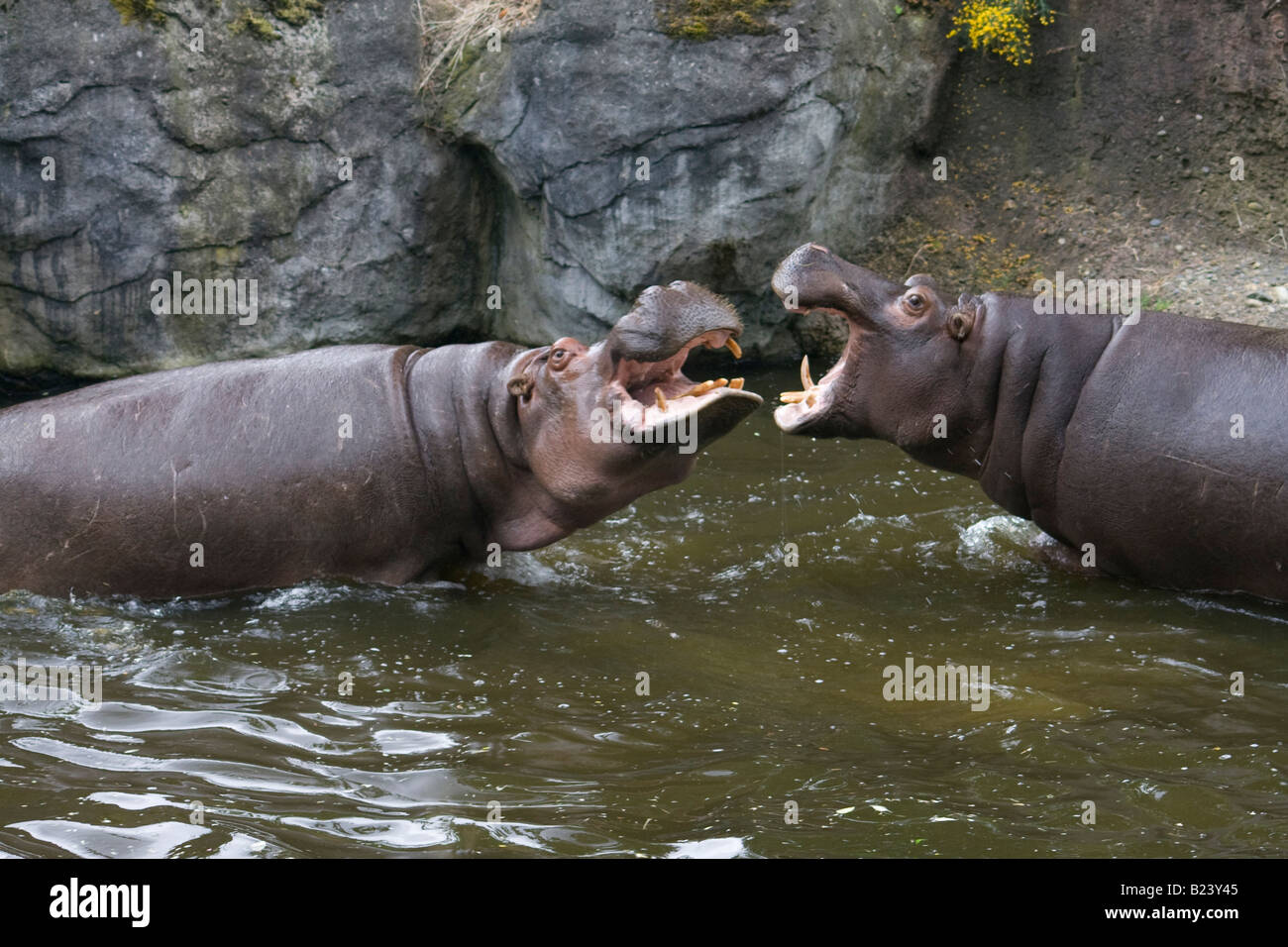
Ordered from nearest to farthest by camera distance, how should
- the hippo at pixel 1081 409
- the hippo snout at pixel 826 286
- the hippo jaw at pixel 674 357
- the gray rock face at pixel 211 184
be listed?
the hippo jaw at pixel 674 357 → the hippo at pixel 1081 409 → the hippo snout at pixel 826 286 → the gray rock face at pixel 211 184

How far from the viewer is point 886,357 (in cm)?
702

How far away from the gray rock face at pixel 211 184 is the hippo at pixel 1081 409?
16.7 feet

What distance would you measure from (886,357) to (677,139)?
13.5 feet

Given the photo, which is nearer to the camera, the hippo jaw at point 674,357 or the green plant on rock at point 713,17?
the hippo jaw at point 674,357

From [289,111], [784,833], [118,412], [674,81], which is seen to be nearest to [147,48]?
[289,111]

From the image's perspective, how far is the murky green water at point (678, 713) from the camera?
468cm

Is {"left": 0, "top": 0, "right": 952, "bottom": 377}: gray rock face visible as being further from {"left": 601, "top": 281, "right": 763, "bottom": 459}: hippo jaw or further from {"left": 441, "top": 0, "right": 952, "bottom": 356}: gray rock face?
{"left": 601, "top": 281, "right": 763, "bottom": 459}: hippo jaw

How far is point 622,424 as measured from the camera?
641 cm

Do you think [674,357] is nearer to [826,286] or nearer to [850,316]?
[826,286]

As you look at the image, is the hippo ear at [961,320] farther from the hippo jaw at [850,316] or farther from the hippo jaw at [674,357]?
the hippo jaw at [674,357]

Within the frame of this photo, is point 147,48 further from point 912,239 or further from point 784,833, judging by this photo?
point 784,833

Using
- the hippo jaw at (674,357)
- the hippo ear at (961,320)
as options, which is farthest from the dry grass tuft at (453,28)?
the hippo jaw at (674,357)

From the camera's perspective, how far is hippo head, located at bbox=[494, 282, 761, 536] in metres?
6.24

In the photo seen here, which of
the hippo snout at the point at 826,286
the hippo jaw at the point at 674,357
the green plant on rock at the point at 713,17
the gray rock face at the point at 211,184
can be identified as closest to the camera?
the hippo jaw at the point at 674,357
